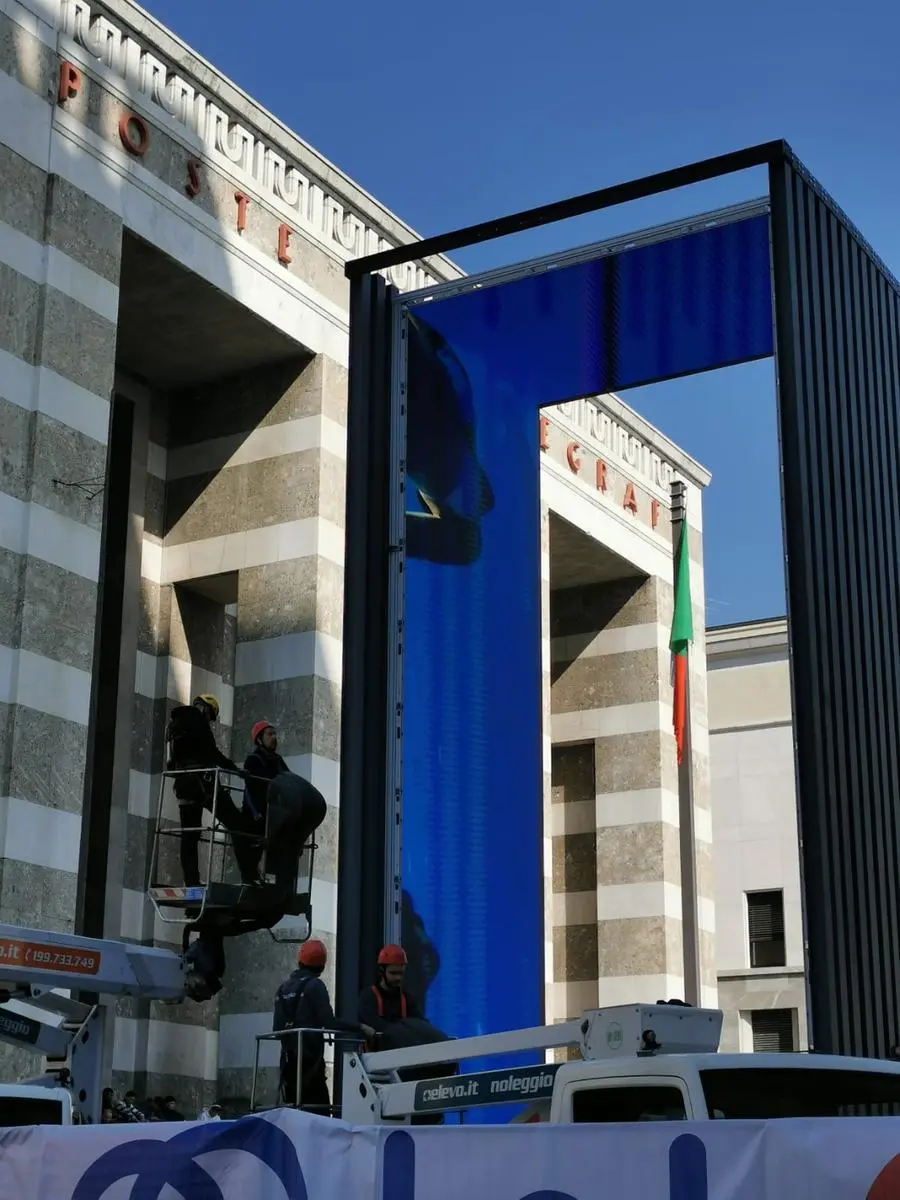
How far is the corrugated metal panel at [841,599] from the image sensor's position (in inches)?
524

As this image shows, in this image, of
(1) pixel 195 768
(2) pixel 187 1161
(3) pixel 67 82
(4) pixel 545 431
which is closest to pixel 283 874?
(1) pixel 195 768

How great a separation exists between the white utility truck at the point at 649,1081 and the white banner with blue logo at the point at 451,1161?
0.99m

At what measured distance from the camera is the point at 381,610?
16.4 m

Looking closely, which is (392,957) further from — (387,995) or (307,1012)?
(307,1012)

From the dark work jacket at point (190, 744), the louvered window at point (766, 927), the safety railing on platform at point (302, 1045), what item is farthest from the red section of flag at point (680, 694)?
the safety railing on platform at point (302, 1045)

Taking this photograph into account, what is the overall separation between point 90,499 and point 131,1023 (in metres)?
7.66

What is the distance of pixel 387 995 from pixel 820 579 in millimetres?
5245

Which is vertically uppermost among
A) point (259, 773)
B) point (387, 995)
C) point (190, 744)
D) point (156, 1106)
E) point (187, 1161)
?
point (190, 744)

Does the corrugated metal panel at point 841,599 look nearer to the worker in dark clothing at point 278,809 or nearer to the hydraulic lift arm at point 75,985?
the worker in dark clothing at point 278,809

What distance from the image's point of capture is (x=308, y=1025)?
1060 centimetres

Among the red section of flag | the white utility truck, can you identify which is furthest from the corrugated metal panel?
the red section of flag

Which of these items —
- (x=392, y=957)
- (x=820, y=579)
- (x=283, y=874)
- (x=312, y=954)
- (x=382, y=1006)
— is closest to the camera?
(x=312, y=954)

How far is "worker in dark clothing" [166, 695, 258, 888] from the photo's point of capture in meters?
11.9

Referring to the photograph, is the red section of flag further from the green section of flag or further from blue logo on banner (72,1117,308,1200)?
blue logo on banner (72,1117,308,1200)
